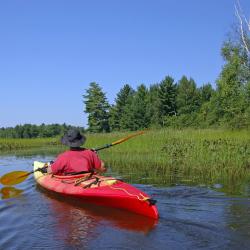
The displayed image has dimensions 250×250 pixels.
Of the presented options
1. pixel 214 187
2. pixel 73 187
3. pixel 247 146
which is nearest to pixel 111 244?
pixel 73 187

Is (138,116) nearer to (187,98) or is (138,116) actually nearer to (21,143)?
(187,98)

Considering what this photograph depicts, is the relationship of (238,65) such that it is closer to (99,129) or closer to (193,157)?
(193,157)

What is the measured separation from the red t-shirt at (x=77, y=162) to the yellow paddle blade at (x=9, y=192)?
5.49ft

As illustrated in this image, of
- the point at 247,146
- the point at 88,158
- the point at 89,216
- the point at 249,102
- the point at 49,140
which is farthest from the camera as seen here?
the point at 49,140

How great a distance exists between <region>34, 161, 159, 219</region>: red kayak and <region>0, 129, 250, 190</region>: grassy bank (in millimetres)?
3081

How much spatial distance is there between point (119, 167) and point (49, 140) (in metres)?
30.6

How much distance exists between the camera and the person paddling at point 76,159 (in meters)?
9.18

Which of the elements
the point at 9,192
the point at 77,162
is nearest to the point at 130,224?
the point at 77,162

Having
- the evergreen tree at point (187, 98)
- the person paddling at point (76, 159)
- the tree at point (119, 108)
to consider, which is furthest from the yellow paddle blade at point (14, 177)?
the tree at point (119, 108)

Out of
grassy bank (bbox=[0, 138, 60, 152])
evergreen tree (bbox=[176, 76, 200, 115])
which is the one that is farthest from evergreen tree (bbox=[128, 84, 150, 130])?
grassy bank (bbox=[0, 138, 60, 152])

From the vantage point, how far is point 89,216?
7.71m

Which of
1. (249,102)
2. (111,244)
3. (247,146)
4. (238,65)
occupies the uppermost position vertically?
(238,65)

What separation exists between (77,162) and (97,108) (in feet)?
190

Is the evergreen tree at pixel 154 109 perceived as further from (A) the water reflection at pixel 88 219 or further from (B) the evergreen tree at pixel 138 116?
(A) the water reflection at pixel 88 219
